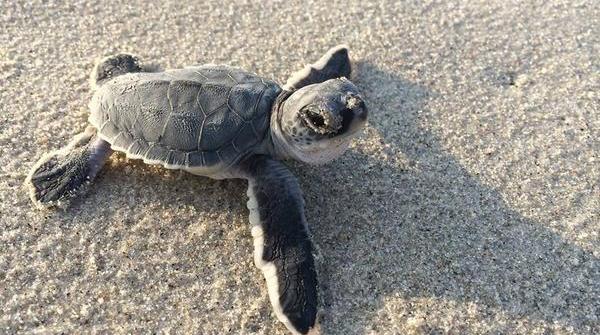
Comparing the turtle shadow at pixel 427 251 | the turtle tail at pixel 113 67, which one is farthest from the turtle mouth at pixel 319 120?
the turtle tail at pixel 113 67

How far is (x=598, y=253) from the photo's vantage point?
2.04m

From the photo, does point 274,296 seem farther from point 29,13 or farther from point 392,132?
point 29,13

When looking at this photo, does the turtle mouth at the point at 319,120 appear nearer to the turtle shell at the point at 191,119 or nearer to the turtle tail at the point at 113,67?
the turtle shell at the point at 191,119

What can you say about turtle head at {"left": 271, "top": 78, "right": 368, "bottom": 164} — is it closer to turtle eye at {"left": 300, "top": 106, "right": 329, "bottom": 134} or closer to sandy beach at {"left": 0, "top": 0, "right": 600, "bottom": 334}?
turtle eye at {"left": 300, "top": 106, "right": 329, "bottom": 134}

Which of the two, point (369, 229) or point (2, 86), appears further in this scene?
point (2, 86)

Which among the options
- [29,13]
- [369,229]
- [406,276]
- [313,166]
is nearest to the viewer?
[406,276]

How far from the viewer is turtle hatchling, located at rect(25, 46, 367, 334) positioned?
6.04 ft

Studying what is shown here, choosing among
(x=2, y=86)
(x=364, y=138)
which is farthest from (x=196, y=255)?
(x=2, y=86)

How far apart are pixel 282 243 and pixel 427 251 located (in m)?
0.57

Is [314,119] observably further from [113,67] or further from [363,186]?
[113,67]

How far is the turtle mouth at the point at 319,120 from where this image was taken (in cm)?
182

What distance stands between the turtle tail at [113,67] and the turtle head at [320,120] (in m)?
Result: 0.87

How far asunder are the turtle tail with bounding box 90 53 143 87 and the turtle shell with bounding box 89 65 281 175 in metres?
0.34

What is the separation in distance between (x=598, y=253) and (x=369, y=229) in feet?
2.87
